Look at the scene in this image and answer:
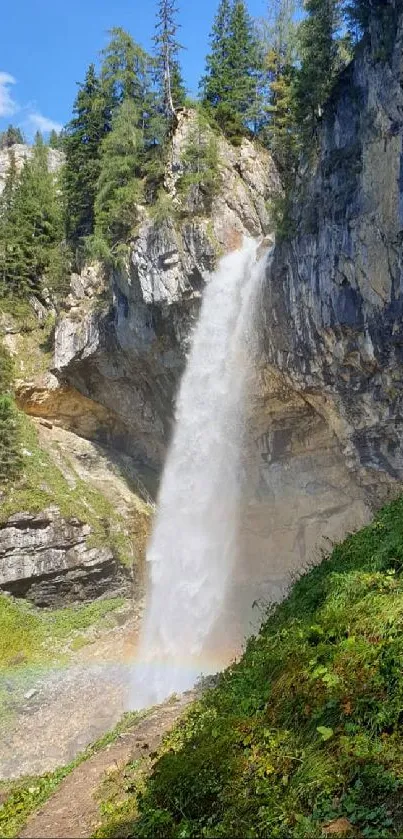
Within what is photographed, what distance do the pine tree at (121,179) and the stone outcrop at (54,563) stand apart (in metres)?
12.5

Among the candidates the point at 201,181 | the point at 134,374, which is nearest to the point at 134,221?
the point at 201,181

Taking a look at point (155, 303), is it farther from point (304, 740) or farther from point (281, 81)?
point (304, 740)

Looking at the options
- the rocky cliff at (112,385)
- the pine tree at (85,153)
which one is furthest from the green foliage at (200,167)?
the pine tree at (85,153)

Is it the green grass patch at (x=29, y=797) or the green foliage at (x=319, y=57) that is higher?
the green foliage at (x=319, y=57)

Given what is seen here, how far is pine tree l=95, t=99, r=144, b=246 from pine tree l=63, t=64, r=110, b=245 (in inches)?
135

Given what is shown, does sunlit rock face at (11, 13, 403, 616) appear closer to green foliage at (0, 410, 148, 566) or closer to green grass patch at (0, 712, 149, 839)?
green foliage at (0, 410, 148, 566)

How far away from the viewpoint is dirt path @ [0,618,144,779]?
13906mm

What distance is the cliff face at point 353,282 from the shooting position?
1402cm

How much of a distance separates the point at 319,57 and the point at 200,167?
708 cm

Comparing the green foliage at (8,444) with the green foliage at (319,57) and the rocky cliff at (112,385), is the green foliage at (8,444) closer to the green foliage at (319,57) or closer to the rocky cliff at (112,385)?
the rocky cliff at (112,385)

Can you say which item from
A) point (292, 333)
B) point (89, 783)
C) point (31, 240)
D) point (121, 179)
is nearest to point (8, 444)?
point (292, 333)

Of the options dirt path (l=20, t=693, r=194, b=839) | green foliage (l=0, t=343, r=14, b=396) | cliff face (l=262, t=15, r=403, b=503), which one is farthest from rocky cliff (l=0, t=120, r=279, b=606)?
dirt path (l=20, t=693, r=194, b=839)

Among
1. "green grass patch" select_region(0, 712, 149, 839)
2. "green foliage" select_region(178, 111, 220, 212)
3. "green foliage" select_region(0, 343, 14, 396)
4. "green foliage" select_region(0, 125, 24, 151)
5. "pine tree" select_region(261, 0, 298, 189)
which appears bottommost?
"green grass patch" select_region(0, 712, 149, 839)

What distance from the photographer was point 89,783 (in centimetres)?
615
